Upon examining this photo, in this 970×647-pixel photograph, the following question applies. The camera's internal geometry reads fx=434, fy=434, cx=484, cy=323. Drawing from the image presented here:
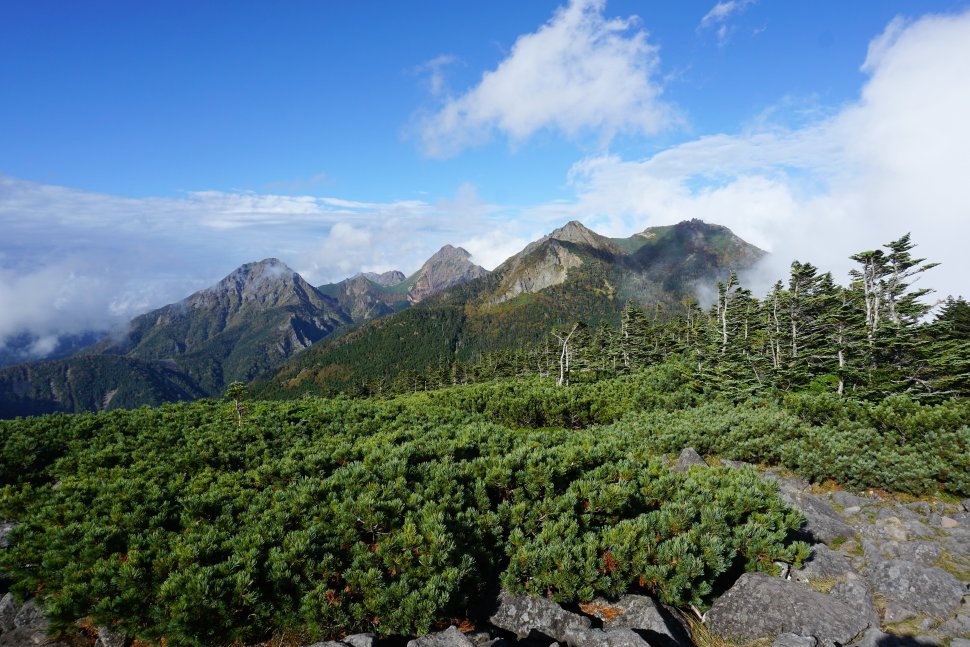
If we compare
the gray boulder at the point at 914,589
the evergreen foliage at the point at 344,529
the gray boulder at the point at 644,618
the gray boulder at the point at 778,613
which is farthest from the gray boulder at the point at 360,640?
the gray boulder at the point at 914,589

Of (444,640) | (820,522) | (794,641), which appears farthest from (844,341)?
(444,640)

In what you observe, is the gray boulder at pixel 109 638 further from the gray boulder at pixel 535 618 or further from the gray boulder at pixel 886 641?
the gray boulder at pixel 886 641

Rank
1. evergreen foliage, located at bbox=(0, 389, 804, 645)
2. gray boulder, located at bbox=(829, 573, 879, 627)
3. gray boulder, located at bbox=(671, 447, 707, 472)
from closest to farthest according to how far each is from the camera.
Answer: evergreen foliage, located at bbox=(0, 389, 804, 645) < gray boulder, located at bbox=(829, 573, 879, 627) < gray boulder, located at bbox=(671, 447, 707, 472)

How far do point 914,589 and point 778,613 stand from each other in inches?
114

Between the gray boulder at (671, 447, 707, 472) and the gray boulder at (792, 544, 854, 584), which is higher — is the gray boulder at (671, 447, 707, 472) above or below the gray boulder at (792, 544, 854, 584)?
below

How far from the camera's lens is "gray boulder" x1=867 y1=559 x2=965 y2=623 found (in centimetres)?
723

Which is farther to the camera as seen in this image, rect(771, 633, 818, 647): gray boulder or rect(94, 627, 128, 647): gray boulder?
rect(771, 633, 818, 647): gray boulder

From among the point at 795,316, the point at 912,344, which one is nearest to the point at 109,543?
the point at 912,344

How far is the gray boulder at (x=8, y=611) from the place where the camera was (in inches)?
248

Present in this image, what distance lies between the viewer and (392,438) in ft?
35.9

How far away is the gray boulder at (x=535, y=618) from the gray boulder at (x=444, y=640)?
0.95 metres

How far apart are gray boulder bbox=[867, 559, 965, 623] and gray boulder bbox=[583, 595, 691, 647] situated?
3.79m

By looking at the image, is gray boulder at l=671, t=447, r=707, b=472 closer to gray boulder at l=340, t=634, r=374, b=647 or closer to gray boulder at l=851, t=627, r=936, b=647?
gray boulder at l=851, t=627, r=936, b=647

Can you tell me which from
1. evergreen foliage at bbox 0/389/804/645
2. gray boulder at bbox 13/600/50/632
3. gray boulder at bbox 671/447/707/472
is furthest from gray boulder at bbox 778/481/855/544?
gray boulder at bbox 13/600/50/632
